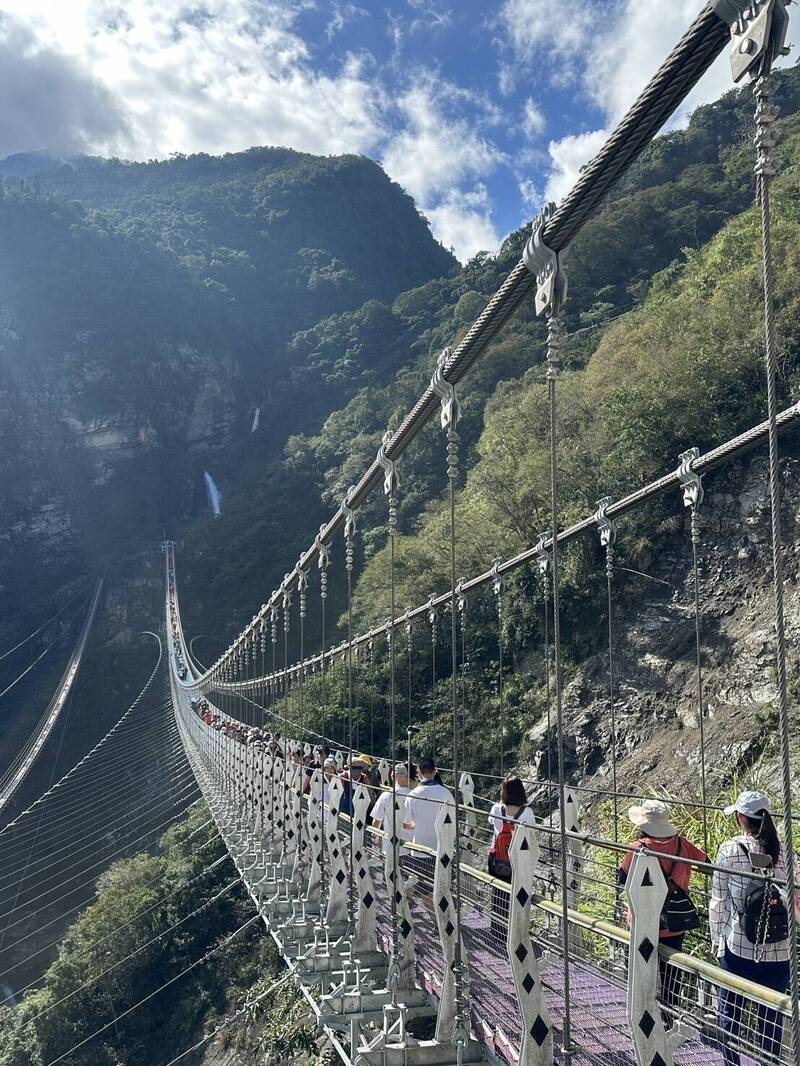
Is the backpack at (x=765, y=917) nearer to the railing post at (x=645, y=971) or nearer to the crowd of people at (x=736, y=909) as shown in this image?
the crowd of people at (x=736, y=909)

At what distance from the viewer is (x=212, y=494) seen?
58594 millimetres

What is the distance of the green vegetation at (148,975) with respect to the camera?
13.9 meters

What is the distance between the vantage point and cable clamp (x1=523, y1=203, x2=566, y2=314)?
2225 millimetres

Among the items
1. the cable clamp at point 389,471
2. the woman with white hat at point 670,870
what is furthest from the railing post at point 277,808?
the woman with white hat at point 670,870

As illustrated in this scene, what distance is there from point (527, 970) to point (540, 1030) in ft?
0.47

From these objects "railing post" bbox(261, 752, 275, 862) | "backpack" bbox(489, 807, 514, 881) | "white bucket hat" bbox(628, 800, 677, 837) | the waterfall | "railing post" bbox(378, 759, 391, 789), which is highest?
the waterfall

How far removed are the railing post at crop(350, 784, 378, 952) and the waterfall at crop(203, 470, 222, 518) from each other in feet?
172

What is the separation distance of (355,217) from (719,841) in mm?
84024

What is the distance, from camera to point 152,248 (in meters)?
74.2

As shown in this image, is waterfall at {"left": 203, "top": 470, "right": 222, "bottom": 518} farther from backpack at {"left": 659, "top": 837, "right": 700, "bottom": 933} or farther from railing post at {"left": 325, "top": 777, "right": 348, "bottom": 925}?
backpack at {"left": 659, "top": 837, "right": 700, "bottom": 933}

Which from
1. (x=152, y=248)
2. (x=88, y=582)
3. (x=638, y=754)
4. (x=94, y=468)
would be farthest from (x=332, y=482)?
(x=152, y=248)

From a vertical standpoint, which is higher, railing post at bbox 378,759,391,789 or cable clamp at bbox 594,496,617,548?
cable clamp at bbox 594,496,617,548

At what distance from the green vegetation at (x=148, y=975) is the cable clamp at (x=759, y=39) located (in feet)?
41.8

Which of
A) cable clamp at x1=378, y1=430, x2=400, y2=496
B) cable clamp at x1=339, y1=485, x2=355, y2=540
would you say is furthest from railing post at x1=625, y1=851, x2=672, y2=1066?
cable clamp at x1=339, y1=485, x2=355, y2=540
